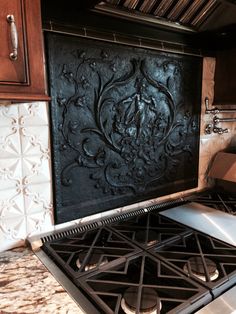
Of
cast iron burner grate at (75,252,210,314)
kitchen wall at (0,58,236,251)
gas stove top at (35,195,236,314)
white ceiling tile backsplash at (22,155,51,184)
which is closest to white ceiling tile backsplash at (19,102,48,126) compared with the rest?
kitchen wall at (0,58,236,251)

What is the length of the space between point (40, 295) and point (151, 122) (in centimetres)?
85

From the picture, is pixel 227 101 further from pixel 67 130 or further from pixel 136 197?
pixel 67 130

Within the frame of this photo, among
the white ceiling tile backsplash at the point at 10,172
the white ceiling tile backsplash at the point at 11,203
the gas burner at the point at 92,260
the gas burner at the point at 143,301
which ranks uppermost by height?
the white ceiling tile backsplash at the point at 10,172

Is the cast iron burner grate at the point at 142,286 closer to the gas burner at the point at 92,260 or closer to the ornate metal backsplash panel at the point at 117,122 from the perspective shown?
the gas burner at the point at 92,260

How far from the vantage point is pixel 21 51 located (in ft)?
1.97

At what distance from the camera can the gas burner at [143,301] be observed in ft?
2.07

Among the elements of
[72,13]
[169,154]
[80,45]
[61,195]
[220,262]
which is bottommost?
[220,262]

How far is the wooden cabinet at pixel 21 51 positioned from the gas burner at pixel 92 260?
1.73ft

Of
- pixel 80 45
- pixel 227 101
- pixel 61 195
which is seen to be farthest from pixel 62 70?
pixel 227 101

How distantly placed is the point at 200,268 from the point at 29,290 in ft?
1.67

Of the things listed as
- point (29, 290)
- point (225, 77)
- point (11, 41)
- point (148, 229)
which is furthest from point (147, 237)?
point (225, 77)

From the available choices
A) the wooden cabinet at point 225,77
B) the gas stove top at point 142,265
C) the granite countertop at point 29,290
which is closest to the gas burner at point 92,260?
the gas stove top at point 142,265

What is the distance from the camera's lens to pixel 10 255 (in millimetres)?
902

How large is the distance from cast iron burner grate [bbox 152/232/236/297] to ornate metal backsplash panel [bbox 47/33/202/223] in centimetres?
34
